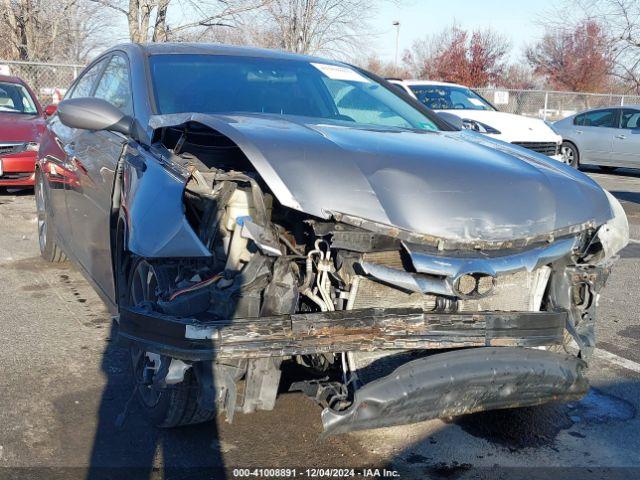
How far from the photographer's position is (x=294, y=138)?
2.99 meters

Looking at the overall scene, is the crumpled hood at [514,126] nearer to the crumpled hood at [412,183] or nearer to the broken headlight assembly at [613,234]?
the broken headlight assembly at [613,234]

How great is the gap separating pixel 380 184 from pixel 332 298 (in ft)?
1.59

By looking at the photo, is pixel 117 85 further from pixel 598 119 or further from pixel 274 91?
pixel 598 119

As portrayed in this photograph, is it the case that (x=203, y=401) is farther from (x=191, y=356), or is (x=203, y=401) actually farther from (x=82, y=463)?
(x=82, y=463)

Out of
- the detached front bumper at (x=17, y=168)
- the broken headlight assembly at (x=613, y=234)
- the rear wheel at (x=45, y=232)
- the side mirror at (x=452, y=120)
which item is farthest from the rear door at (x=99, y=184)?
the detached front bumper at (x=17, y=168)

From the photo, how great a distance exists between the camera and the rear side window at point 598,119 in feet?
51.4

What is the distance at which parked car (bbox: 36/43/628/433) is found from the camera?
8.84 feet

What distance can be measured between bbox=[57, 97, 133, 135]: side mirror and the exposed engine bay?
0.73m

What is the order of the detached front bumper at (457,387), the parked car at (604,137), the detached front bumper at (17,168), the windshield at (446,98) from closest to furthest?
the detached front bumper at (457,387) → the detached front bumper at (17,168) → the windshield at (446,98) → the parked car at (604,137)

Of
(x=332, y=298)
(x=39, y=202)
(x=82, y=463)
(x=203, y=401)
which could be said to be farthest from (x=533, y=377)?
(x=39, y=202)

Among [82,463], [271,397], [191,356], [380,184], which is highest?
[380,184]

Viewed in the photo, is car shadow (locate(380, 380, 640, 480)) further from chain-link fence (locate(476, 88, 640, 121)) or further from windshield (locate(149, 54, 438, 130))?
chain-link fence (locate(476, 88, 640, 121))

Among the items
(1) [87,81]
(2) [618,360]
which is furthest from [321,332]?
(1) [87,81]

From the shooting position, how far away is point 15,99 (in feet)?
34.4
